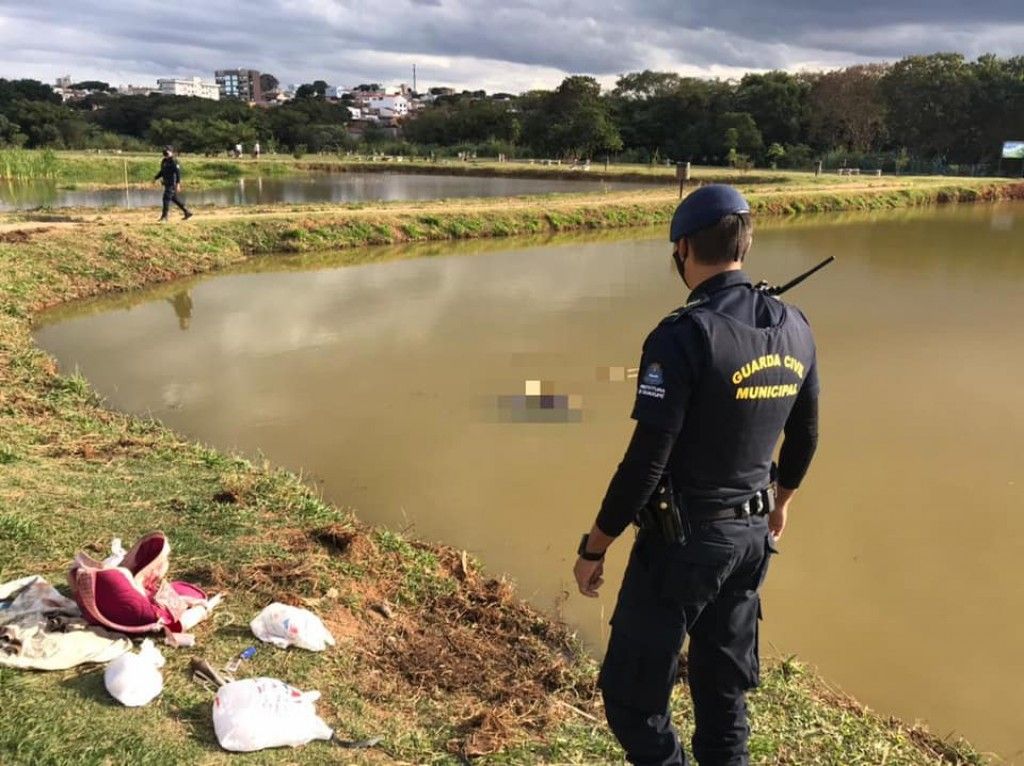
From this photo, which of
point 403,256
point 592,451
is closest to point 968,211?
point 403,256

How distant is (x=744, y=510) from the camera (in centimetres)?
220

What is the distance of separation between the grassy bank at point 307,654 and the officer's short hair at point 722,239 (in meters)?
1.84

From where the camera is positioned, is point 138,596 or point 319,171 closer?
point 138,596

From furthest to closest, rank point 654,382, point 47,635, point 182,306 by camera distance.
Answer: point 182,306 < point 47,635 < point 654,382

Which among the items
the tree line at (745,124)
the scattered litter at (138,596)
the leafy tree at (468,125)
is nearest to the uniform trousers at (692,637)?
the scattered litter at (138,596)

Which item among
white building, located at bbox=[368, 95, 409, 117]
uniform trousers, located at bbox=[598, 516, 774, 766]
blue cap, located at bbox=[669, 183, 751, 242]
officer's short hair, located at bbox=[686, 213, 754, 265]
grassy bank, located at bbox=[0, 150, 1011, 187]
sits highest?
white building, located at bbox=[368, 95, 409, 117]

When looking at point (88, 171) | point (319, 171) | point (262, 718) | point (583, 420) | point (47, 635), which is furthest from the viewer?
point (319, 171)

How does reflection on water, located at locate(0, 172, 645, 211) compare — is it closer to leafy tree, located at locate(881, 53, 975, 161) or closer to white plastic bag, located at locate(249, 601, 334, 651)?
white plastic bag, located at locate(249, 601, 334, 651)

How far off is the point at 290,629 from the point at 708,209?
2394mm

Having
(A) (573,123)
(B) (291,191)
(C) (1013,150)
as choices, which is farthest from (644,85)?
(B) (291,191)

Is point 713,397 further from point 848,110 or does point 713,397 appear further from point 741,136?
point 848,110

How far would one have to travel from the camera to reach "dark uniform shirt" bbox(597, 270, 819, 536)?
2.00m

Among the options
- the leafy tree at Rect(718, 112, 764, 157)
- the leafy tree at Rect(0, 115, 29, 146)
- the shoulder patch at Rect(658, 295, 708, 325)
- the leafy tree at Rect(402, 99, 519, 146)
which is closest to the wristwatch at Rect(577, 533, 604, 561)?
the shoulder patch at Rect(658, 295, 708, 325)

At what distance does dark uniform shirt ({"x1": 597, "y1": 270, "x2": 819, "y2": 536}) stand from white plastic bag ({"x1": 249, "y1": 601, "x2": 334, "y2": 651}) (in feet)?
5.29
